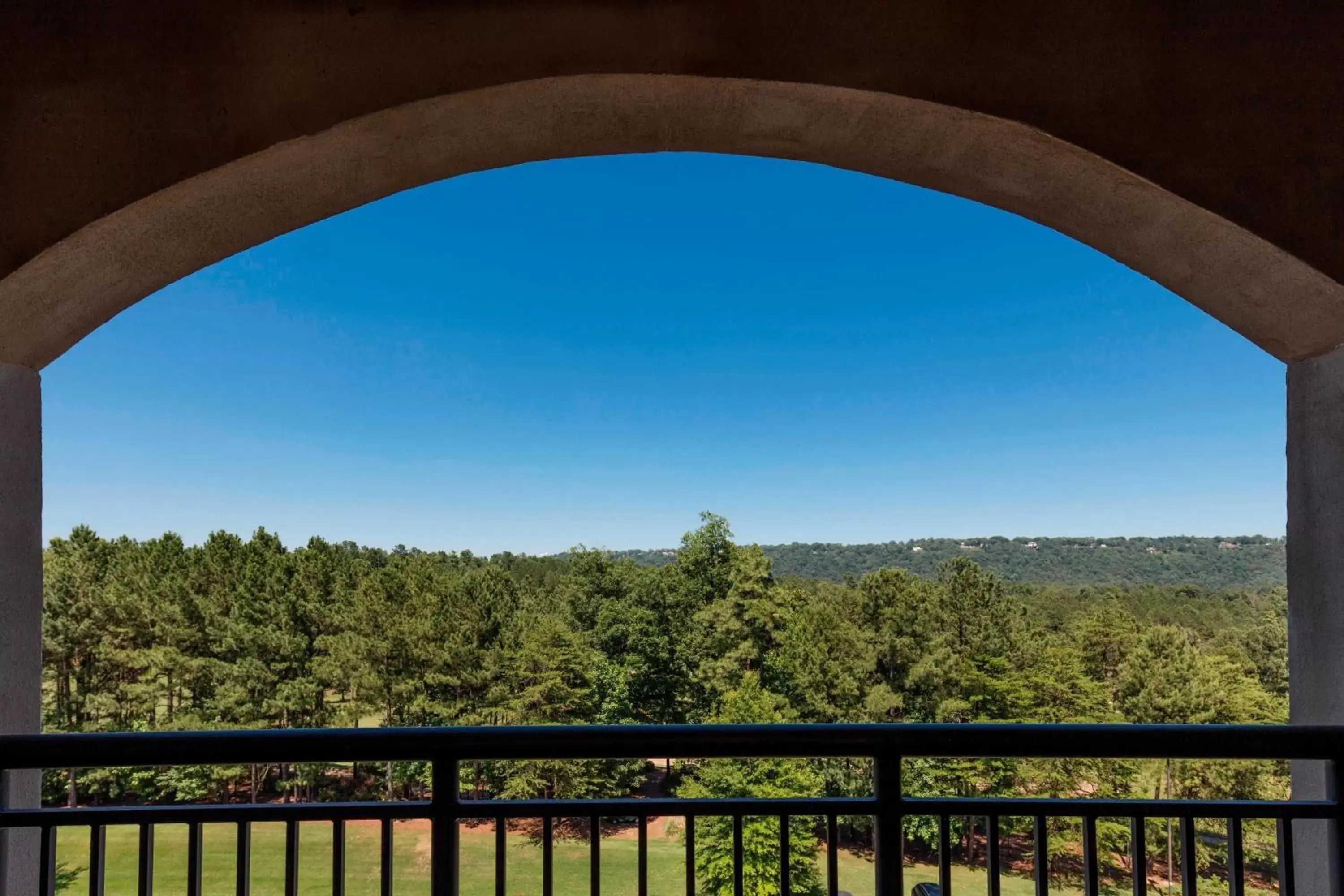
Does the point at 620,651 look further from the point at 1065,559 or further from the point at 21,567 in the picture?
the point at 21,567

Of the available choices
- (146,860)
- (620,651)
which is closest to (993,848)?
(146,860)

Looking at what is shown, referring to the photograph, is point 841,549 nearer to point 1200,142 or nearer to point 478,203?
point 478,203

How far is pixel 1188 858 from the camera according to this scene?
1045 millimetres

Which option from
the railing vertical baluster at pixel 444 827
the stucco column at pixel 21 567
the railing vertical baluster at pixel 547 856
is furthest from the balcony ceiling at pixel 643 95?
the railing vertical baluster at pixel 547 856

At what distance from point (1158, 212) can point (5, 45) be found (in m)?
2.34

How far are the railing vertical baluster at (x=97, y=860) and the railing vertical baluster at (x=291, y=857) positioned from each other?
279mm

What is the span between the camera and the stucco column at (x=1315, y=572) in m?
1.30

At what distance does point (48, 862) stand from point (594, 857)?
36.1 inches

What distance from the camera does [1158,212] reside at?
126 cm

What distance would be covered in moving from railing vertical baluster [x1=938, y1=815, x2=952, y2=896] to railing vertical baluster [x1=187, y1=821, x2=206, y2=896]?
1176 mm

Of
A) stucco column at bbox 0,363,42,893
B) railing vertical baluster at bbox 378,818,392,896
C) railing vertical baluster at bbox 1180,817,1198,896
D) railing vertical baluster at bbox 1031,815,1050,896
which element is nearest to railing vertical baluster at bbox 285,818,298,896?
railing vertical baluster at bbox 378,818,392,896

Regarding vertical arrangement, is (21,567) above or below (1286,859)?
above

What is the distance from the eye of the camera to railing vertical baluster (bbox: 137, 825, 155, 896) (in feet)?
3.50

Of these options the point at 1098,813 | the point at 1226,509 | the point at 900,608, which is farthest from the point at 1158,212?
the point at 1226,509
